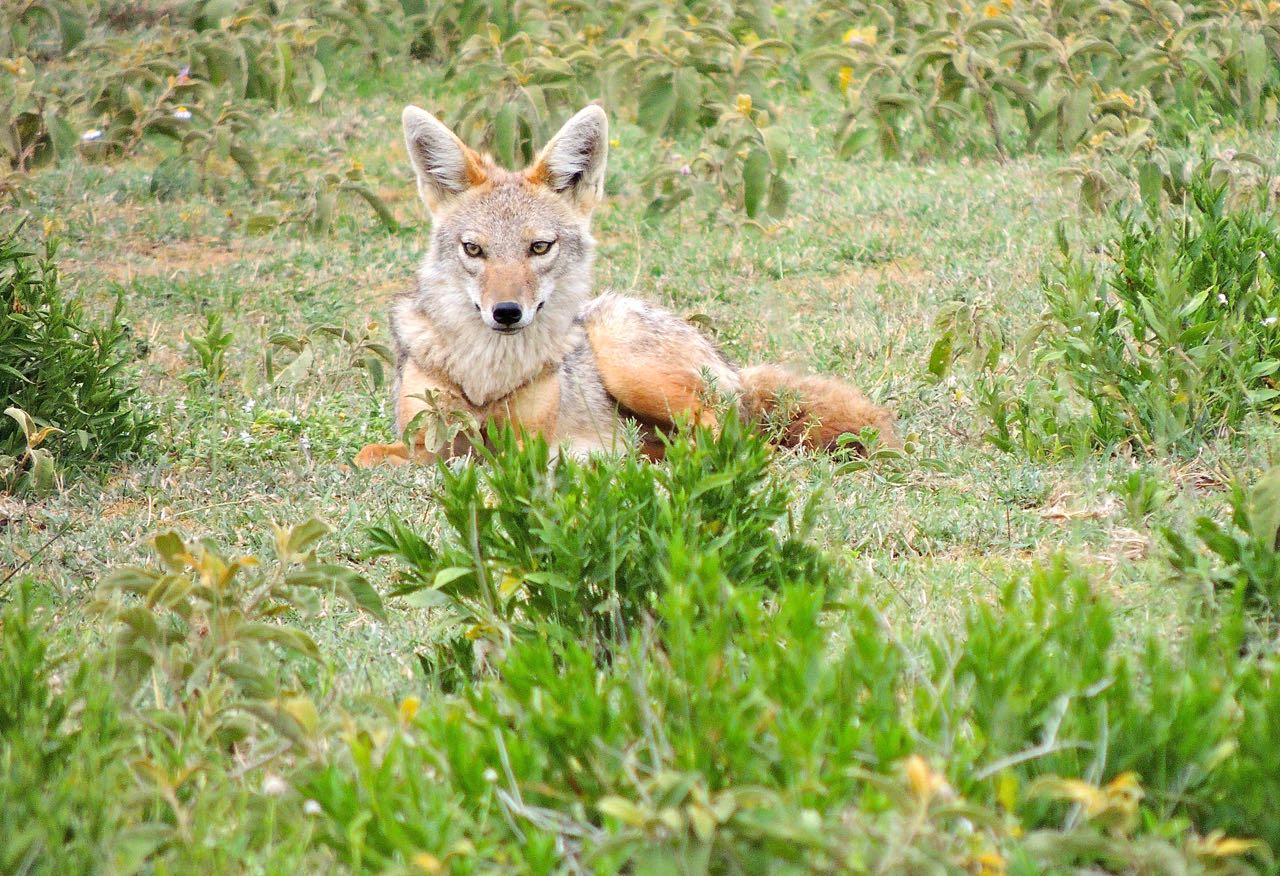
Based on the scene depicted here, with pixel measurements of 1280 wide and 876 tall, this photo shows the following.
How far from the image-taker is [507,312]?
5387 millimetres

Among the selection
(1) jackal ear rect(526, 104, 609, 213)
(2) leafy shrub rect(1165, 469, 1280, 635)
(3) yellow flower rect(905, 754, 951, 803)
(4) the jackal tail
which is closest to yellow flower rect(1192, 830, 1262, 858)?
(3) yellow flower rect(905, 754, 951, 803)

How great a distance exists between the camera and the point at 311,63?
10.9m

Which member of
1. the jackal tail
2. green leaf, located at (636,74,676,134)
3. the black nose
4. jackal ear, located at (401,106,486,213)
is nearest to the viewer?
the jackal tail

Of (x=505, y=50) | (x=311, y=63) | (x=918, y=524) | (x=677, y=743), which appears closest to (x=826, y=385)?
(x=918, y=524)

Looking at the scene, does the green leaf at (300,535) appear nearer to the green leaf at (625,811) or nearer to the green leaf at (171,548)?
the green leaf at (171,548)

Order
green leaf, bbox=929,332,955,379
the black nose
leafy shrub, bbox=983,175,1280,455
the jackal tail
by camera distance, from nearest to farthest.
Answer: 1. leafy shrub, bbox=983,175,1280,455
2. the jackal tail
3. the black nose
4. green leaf, bbox=929,332,955,379

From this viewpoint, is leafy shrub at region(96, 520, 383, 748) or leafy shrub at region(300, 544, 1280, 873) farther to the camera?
leafy shrub at region(96, 520, 383, 748)

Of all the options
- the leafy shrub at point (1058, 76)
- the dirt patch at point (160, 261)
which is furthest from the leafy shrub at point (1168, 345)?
the dirt patch at point (160, 261)

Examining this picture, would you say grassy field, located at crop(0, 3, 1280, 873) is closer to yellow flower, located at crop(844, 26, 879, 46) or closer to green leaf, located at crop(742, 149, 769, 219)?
green leaf, located at crop(742, 149, 769, 219)

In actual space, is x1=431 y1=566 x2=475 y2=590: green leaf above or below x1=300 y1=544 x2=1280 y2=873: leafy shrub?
below

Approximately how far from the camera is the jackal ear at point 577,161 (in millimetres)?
5875

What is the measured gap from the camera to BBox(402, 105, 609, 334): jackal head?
562 cm

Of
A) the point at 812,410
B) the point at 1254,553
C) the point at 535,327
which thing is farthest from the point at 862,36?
the point at 1254,553

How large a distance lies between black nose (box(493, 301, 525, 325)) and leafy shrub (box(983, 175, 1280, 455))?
1.85m
